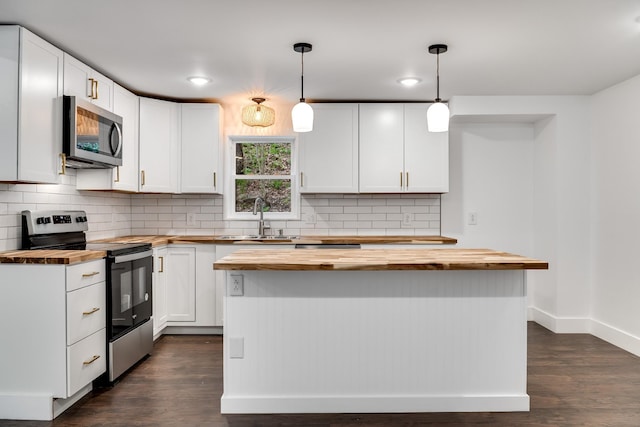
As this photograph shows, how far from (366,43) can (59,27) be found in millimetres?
1877

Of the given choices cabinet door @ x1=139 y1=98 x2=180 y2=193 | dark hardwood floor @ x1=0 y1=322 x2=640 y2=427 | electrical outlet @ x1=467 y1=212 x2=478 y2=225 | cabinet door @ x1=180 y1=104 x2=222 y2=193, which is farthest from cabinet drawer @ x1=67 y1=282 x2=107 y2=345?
electrical outlet @ x1=467 y1=212 x2=478 y2=225

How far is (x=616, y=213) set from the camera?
4008 millimetres

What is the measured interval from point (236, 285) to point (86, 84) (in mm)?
1980

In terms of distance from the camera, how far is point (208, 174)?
4.53 metres

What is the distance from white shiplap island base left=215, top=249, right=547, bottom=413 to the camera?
2576 millimetres

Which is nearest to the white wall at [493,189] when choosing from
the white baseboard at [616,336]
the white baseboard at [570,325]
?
the white baseboard at [570,325]

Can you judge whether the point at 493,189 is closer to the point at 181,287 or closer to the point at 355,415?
the point at 355,415

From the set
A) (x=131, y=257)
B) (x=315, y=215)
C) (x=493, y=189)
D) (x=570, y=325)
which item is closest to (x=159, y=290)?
(x=131, y=257)

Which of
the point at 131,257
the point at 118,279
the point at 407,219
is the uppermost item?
the point at 407,219

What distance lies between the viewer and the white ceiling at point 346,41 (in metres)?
2.50

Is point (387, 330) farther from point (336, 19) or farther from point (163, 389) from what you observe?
point (336, 19)

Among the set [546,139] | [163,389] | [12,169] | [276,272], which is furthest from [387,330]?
[546,139]

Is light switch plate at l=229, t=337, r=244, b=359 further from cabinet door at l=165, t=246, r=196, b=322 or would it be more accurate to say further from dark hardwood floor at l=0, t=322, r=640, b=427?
cabinet door at l=165, t=246, r=196, b=322

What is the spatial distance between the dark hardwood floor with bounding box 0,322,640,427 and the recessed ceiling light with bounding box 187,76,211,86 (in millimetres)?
2229
